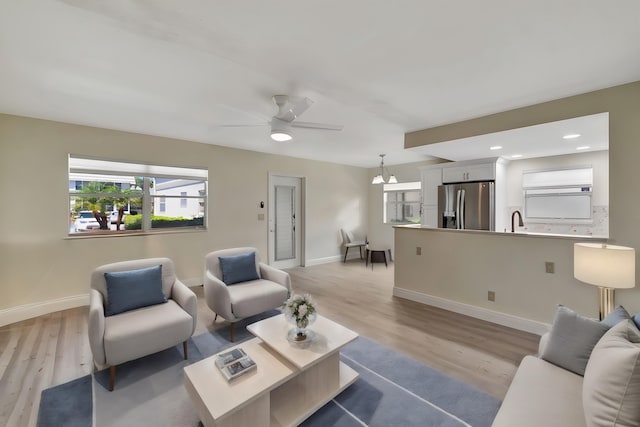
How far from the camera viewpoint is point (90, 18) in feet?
5.38

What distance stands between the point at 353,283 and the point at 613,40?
165 inches

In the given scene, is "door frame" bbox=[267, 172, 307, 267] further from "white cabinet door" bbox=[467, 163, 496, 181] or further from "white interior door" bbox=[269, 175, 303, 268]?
"white cabinet door" bbox=[467, 163, 496, 181]

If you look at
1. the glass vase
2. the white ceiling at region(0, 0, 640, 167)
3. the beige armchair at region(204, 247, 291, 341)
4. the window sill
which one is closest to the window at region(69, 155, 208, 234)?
the window sill

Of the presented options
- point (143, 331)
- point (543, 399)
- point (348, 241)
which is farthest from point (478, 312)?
point (348, 241)

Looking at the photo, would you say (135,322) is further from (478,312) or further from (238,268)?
(478,312)

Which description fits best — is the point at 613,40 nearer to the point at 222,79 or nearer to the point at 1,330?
the point at 222,79

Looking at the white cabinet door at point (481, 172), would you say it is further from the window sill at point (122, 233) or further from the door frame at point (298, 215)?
the window sill at point (122, 233)

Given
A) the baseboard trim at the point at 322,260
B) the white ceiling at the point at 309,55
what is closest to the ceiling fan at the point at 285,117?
the white ceiling at the point at 309,55

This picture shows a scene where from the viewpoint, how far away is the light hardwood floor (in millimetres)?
2113

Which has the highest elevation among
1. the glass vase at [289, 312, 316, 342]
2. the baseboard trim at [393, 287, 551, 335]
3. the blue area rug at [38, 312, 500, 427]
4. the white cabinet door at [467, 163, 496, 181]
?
the white cabinet door at [467, 163, 496, 181]

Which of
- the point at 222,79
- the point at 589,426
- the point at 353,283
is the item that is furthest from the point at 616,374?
the point at 353,283

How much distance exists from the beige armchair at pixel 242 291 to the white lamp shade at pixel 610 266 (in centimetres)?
284

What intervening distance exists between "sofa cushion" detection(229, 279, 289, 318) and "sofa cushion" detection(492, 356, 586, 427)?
2.33m

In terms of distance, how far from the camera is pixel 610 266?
78.0 inches
